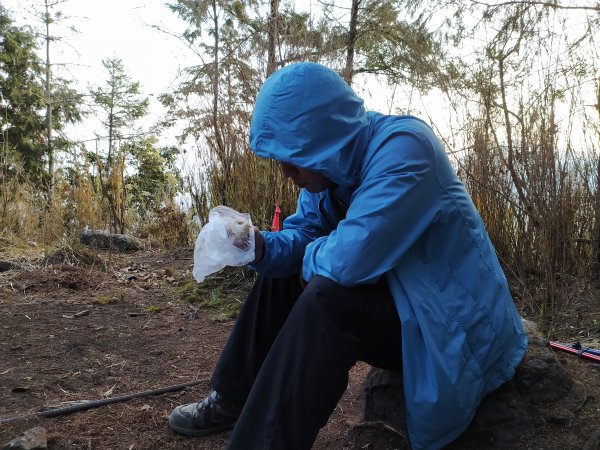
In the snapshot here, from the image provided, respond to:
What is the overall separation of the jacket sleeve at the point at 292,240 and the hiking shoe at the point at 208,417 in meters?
0.51

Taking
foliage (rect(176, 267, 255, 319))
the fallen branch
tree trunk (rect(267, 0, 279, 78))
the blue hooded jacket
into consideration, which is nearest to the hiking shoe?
the fallen branch

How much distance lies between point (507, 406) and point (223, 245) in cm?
90

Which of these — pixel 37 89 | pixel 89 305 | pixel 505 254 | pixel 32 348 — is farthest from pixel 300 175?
pixel 37 89

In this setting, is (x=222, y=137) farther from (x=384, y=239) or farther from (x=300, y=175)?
(x=384, y=239)

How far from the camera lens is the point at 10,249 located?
5.57 metres

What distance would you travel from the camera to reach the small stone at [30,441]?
5.07 feet

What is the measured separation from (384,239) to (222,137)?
3.21 m

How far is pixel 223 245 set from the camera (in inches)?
57.1

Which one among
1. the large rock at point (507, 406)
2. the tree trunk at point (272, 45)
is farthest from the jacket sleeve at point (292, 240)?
the tree trunk at point (272, 45)

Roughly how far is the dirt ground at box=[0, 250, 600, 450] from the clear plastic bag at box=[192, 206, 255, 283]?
0.67 meters

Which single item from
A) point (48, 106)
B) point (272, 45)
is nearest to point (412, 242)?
point (272, 45)

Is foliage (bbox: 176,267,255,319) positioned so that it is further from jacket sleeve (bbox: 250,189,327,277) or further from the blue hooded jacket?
the blue hooded jacket

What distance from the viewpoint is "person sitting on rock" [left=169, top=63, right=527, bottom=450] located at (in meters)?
1.13

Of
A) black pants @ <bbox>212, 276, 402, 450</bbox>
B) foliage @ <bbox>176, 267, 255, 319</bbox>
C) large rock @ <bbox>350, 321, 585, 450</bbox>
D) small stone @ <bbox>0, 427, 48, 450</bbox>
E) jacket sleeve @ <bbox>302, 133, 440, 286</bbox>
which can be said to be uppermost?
jacket sleeve @ <bbox>302, 133, 440, 286</bbox>
